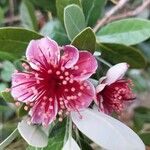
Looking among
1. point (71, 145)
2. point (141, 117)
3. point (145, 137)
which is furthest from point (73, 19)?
point (141, 117)

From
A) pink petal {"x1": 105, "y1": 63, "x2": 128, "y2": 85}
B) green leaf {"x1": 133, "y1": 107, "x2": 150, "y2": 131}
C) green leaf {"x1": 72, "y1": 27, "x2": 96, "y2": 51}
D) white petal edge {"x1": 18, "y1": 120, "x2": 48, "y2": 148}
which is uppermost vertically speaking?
green leaf {"x1": 72, "y1": 27, "x2": 96, "y2": 51}

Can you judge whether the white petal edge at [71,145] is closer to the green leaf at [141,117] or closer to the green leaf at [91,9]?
the green leaf at [91,9]

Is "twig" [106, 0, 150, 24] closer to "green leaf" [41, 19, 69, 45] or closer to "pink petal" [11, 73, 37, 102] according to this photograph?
"green leaf" [41, 19, 69, 45]

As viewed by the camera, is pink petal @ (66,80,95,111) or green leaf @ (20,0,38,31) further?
green leaf @ (20,0,38,31)

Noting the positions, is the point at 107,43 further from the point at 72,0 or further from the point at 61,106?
the point at 61,106

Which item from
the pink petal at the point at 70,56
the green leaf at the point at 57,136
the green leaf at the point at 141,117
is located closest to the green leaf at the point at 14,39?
the pink petal at the point at 70,56

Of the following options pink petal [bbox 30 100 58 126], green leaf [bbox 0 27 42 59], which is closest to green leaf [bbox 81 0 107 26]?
green leaf [bbox 0 27 42 59]
